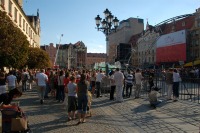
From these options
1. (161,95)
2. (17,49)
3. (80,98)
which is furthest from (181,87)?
(17,49)

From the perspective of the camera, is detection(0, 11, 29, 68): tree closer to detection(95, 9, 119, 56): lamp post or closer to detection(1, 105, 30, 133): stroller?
detection(95, 9, 119, 56): lamp post

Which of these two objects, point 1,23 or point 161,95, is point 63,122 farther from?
point 1,23

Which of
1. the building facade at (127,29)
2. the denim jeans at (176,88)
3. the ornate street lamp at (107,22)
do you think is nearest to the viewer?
the denim jeans at (176,88)

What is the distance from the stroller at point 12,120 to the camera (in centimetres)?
723

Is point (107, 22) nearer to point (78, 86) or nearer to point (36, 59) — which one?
point (78, 86)

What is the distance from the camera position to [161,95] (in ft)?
68.2

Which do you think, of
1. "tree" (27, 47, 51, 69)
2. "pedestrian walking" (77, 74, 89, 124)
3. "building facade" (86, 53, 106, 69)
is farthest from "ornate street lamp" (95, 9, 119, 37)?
"building facade" (86, 53, 106, 69)

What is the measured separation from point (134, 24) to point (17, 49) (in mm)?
94752

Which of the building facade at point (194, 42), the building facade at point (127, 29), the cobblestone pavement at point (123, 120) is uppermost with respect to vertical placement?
the building facade at point (127, 29)

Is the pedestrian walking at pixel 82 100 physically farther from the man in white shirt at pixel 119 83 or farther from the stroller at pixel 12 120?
the man in white shirt at pixel 119 83

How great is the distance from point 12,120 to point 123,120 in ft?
17.5

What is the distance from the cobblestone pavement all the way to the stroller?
241 centimetres

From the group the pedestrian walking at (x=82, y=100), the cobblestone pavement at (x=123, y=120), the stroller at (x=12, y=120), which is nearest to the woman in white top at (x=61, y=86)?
the cobblestone pavement at (x=123, y=120)

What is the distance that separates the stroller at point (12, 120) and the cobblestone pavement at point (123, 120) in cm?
241
